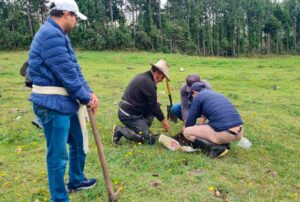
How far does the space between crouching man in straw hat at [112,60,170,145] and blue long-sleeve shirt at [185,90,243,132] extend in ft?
2.85

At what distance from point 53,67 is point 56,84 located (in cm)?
26

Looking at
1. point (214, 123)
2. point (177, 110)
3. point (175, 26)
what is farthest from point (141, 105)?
point (175, 26)

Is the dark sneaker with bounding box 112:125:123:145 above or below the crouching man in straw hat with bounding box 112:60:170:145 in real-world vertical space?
below

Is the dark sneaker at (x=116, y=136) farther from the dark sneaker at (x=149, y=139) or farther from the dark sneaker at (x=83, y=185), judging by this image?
the dark sneaker at (x=83, y=185)

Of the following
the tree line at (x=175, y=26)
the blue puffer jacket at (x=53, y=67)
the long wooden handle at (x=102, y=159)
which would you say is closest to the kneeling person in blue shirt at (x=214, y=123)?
the long wooden handle at (x=102, y=159)

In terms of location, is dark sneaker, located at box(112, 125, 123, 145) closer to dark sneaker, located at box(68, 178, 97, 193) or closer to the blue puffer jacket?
dark sneaker, located at box(68, 178, 97, 193)

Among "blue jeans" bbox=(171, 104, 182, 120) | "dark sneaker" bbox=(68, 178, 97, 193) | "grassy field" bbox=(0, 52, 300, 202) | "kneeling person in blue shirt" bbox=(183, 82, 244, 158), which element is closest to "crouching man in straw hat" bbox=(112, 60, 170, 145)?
"grassy field" bbox=(0, 52, 300, 202)

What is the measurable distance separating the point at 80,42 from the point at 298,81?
3424cm

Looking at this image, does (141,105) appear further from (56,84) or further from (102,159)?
(56,84)

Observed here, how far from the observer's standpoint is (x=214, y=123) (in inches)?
273

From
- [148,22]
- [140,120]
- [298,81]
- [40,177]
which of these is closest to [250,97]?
[298,81]

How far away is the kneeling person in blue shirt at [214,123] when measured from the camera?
687cm

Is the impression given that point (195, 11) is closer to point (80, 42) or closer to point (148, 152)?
point (80, 42)

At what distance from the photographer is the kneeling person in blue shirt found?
6871 millimetres
